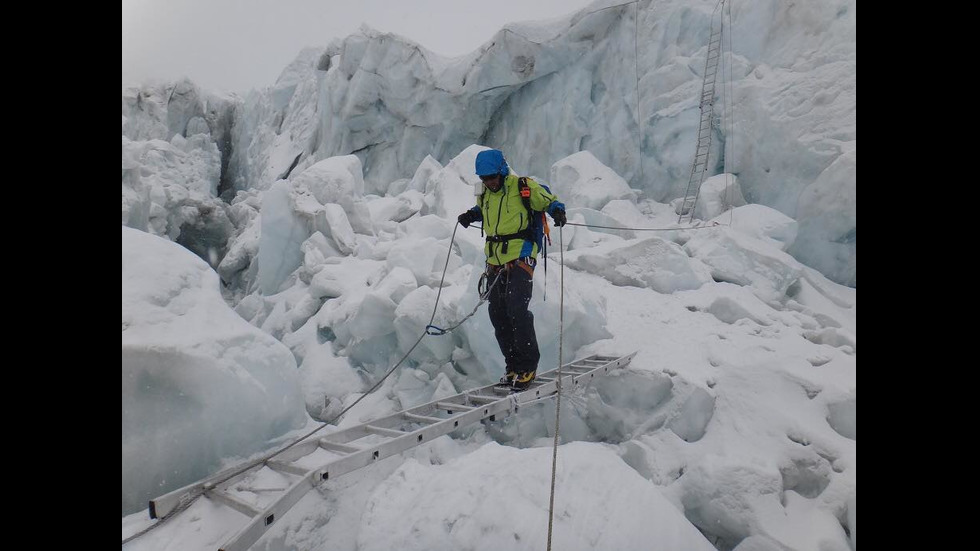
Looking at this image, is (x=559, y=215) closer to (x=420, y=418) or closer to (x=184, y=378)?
(x=420, y=418)

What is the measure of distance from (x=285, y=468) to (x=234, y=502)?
0.89 ft

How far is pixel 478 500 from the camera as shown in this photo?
6.10ft

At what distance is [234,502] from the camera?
162 centimetres

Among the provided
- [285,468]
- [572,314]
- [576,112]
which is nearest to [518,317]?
[572,314]

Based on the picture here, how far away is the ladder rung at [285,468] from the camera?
184 centimetres

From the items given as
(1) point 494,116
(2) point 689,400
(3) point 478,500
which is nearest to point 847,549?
(2) point 689,400

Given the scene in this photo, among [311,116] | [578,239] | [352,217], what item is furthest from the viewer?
[311,116]

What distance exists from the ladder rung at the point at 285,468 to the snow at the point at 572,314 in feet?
0.13

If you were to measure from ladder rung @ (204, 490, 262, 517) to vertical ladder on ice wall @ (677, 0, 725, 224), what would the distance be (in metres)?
7.65

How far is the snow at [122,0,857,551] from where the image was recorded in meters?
2.07
